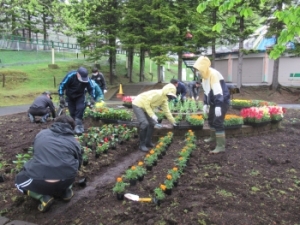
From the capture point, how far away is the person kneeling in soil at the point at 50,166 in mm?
3287

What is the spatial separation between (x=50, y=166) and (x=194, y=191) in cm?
188

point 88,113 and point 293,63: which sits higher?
point 293,63

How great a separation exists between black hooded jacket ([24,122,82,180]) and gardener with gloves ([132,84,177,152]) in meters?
2.59

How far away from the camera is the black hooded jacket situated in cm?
329

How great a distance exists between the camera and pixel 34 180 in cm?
328

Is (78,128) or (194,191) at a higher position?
(78,128)

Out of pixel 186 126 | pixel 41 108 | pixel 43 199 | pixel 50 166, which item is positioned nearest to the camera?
pixel 50 166

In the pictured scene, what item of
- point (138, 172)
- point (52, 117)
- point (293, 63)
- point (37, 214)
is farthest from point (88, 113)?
point (293, 63)

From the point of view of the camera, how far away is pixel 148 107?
19.7ft

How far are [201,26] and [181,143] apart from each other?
15973 millimetres

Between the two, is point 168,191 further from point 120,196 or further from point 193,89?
point 193,89

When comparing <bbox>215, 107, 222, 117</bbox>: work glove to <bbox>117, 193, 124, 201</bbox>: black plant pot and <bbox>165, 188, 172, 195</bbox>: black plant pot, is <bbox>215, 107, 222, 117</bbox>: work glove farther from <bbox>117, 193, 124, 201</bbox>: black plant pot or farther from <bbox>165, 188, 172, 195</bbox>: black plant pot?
<bbox>117, 193, 124, 201</bbox>: black plant pot

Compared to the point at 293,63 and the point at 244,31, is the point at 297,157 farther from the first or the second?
the point at 293,63

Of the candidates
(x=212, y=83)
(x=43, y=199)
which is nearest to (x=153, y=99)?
(x=212, y=83)
